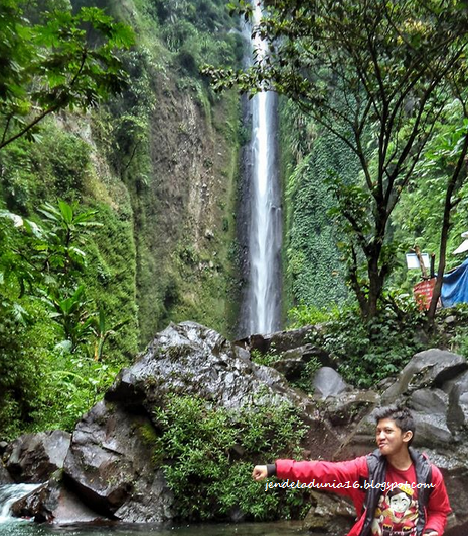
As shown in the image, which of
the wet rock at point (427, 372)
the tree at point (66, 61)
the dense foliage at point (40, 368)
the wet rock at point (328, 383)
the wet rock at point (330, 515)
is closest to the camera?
the tree at point (66, 61)

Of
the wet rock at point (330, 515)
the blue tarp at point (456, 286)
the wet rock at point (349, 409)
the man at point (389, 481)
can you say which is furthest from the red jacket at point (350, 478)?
the blue tarp at point (456, 286)

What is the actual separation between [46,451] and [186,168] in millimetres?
16963

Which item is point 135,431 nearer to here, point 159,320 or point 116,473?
point 116,473

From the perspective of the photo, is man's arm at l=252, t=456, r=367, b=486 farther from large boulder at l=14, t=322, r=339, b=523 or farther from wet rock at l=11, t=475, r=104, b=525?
wet rock at l=11, t=475, r=104, b=525

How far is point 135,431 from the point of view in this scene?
531cm

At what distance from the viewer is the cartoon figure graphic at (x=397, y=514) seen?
Answer: 2.14 m

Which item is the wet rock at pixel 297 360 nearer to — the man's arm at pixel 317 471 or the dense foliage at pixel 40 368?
the dense foliage at pixel 40 368

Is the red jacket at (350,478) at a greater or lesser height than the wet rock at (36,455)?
greater

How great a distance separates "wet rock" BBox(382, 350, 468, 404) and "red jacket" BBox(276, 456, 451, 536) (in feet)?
9.56

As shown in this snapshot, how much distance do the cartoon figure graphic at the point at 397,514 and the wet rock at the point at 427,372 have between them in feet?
9.76

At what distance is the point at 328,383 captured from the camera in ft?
24.0

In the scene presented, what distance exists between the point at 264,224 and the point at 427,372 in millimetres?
18562

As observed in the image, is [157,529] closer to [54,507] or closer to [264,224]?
[54,507]

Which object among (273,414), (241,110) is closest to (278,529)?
(273,414)
